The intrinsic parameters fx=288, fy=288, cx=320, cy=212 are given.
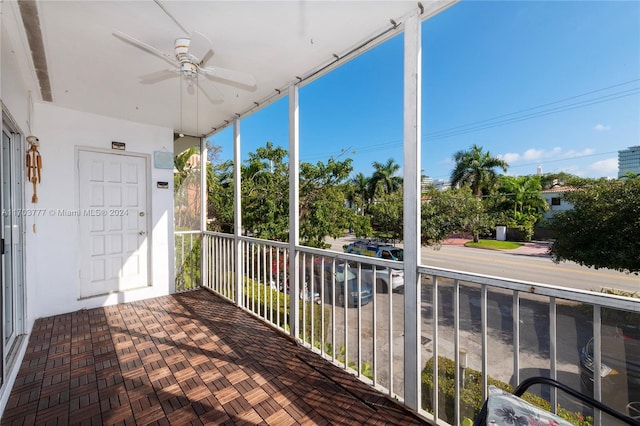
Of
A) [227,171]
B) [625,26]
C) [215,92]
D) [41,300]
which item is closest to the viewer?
[625,26]

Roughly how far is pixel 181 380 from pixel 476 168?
243cm

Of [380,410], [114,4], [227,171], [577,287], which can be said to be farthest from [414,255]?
[227,171]

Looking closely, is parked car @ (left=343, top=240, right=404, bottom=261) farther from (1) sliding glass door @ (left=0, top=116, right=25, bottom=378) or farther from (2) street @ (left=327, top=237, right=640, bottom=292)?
→ (1) sliding glass door @ (left=0, top=116, right=25, bottom=378)

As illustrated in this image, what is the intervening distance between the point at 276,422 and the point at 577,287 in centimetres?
173

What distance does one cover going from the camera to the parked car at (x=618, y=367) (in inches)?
43.6

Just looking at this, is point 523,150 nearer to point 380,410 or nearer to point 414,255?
point 414,255

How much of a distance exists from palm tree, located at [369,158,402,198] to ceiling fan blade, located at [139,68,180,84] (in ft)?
6.14

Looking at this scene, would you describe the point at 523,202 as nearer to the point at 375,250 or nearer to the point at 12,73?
the point at 375,250

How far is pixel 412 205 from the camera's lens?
1.81m

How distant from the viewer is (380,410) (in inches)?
72.4

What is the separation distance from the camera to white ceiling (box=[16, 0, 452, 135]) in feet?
5.81

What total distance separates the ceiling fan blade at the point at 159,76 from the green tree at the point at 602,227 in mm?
2814

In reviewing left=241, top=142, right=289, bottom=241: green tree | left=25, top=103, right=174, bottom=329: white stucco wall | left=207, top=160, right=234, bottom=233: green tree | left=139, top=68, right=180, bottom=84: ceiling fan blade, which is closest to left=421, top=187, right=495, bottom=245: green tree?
left=139, top=68, right=180, bottom=84: ceiling fan blade

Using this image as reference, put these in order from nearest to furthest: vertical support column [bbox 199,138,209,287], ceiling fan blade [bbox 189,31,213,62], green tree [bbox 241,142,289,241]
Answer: ceiling fan blade [bbox 189,31,213,62] → vertical support column [bbox 199,138,209,287] → green tree [bbox 241,142,289,241]
